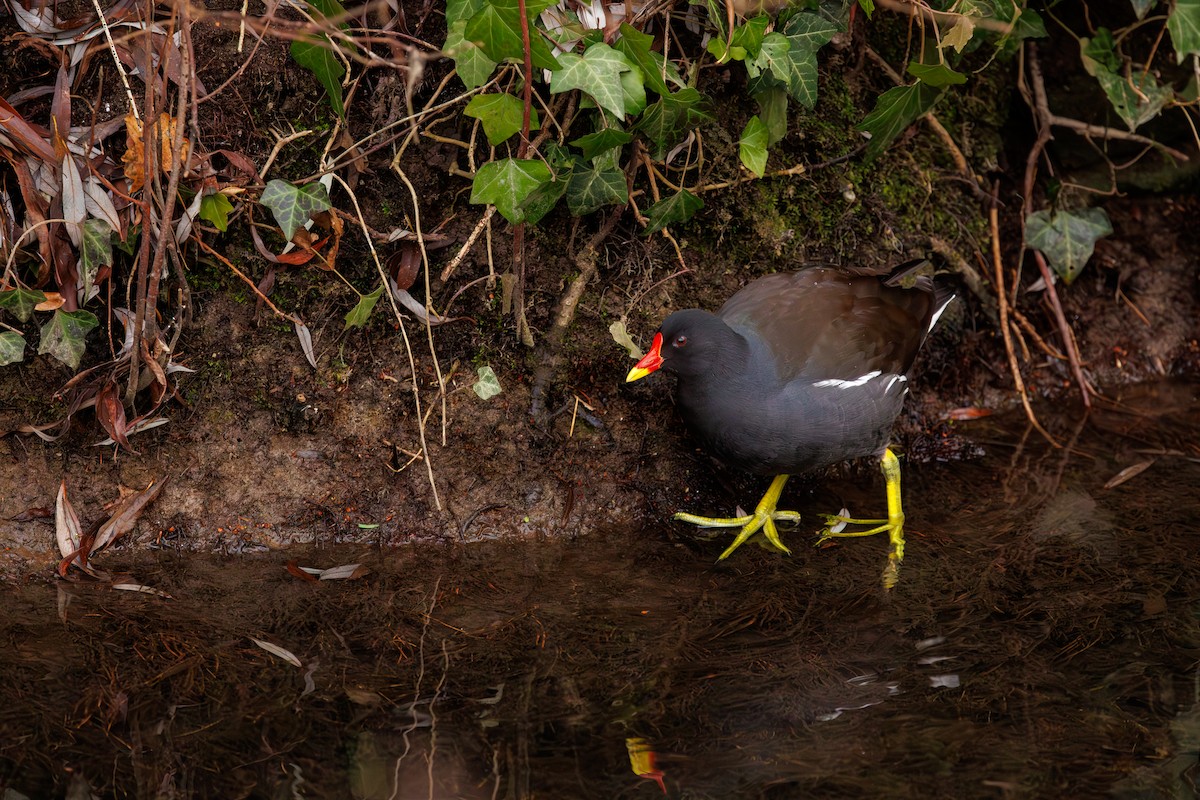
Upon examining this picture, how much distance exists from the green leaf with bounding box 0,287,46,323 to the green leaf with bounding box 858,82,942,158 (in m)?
2.73

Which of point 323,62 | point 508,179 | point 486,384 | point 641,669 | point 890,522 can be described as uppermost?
point 323,62

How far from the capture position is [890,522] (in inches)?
145

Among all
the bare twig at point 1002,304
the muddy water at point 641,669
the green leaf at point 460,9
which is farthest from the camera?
the bare twig at point 1002,304

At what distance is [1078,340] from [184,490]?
12.5ft

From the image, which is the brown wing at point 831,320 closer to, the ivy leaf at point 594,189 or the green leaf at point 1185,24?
the ivy leaf at point 594,189

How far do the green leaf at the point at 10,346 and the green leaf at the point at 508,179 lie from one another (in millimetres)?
1446

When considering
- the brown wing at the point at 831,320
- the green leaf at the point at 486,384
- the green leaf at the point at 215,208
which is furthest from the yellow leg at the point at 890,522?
the green leaf at the point at 215,208

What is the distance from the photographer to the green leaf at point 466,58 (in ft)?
10.2

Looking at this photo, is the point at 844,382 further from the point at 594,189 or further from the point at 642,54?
the point at 642,54

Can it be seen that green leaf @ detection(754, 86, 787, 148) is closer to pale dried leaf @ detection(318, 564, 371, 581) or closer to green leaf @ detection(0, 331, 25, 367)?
pale dried leaf @ detection(318, 564, 371, 581)

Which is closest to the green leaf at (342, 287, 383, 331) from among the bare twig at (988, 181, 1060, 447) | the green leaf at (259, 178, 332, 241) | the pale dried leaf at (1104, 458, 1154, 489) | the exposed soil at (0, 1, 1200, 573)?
the exposed soil at (0, 1, 1200, 573)

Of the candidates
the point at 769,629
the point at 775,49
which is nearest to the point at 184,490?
the point at 769,629

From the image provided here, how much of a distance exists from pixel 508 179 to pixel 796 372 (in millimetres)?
1112

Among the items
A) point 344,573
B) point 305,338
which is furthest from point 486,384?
point 344,573
